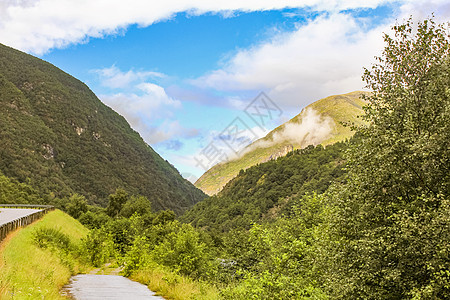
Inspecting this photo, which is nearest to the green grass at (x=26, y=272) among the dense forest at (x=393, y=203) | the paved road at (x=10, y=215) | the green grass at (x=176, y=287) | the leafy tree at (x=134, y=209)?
the green grass at (x=176, y=287)

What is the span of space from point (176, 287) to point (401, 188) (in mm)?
9601

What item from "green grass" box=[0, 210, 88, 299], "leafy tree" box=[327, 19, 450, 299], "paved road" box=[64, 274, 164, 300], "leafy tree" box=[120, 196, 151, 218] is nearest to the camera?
"green grass" box=[0, 210, 88, 299]

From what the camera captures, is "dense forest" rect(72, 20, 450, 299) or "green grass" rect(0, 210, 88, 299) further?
"dense forest" rect(72, 20, 450, 299)

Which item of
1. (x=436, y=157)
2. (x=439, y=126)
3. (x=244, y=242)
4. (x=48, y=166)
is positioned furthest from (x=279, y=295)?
(x=48, y=166)

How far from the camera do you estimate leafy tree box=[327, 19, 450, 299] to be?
11.5 m

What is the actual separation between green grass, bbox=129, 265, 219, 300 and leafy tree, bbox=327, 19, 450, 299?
4.87 m

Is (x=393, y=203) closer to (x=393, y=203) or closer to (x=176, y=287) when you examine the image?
(x=393, y=203)

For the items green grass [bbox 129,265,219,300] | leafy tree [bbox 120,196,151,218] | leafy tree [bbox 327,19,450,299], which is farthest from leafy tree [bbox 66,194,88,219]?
leafy tree [bbox 327,19,450,299]

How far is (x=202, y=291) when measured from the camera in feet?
48.6

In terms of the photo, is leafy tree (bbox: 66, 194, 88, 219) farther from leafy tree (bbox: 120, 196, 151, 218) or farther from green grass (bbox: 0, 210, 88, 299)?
green grass (bbox: 0, 210, 88, 299)

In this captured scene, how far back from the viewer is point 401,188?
43.8 feet

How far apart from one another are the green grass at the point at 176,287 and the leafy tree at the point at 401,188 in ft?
16.0

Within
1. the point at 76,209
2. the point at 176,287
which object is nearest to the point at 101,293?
the point at 176,287

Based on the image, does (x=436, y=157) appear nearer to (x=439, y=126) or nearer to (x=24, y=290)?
(x=439, y=126)
